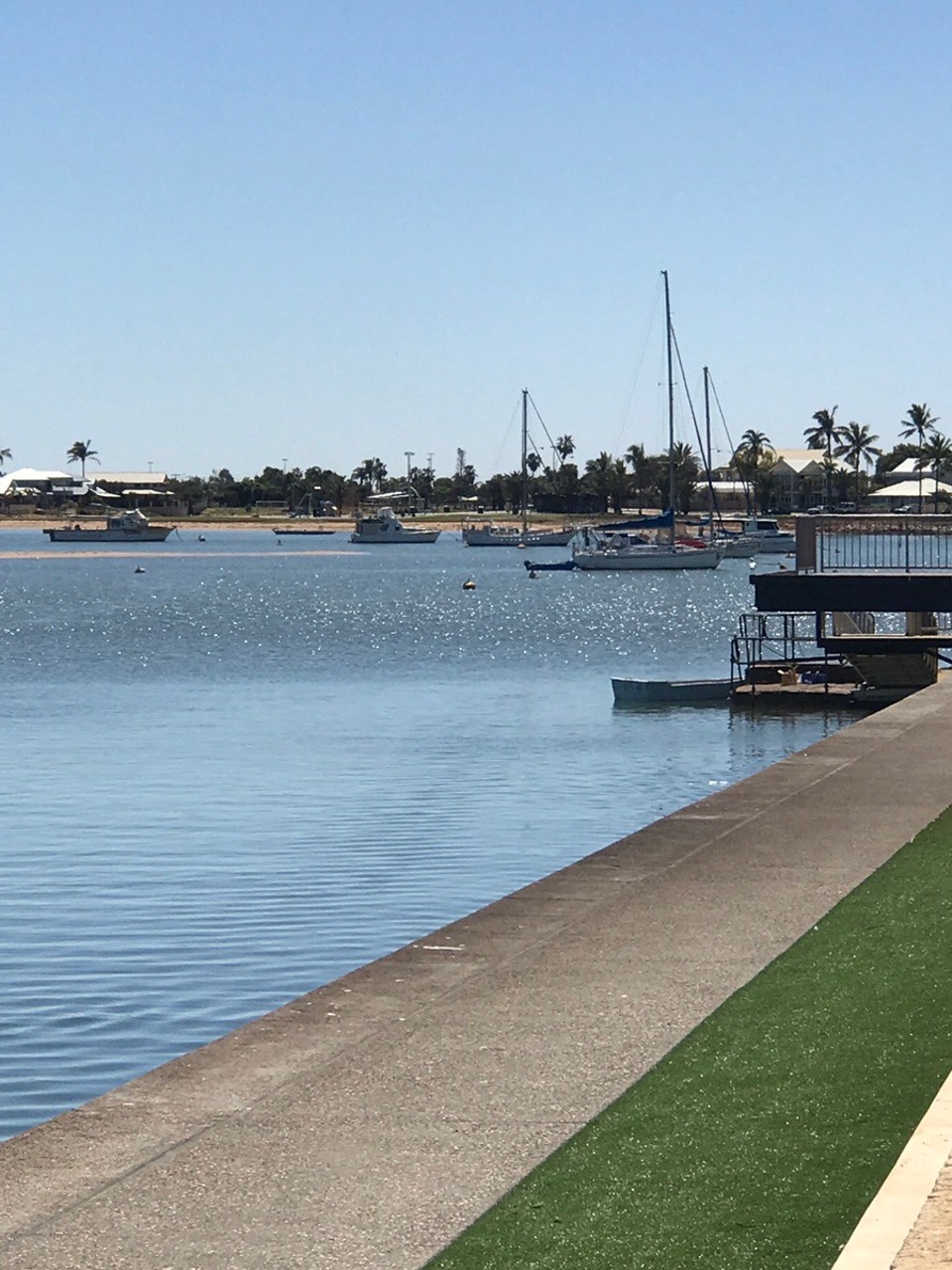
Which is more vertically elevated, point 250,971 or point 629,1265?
point 629,1265

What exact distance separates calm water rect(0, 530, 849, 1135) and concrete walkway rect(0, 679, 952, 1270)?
2397 mm

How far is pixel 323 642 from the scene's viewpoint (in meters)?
67.8

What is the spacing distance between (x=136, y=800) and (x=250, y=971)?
11.8 metres

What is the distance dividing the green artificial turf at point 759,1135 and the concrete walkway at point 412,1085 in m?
0.22

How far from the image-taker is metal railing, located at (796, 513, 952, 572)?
3550 centimetres

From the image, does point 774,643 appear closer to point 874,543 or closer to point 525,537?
point 874,543

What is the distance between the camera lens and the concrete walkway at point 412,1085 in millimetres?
7234

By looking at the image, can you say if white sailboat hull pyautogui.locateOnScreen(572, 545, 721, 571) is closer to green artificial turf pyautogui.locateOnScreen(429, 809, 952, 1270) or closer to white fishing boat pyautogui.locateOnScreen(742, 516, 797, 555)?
white fishing boat pyautogui.locateOnScreen(742, 516, 797, 555)

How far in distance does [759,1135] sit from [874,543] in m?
30.3

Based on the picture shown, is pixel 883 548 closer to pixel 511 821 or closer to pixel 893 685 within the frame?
pixel 893 685

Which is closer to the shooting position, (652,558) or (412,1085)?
(412,1085)

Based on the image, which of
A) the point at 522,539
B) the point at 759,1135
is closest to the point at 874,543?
the point at 759,1135

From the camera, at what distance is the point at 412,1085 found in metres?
9.08

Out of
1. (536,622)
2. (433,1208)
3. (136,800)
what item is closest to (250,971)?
(433,1208)
